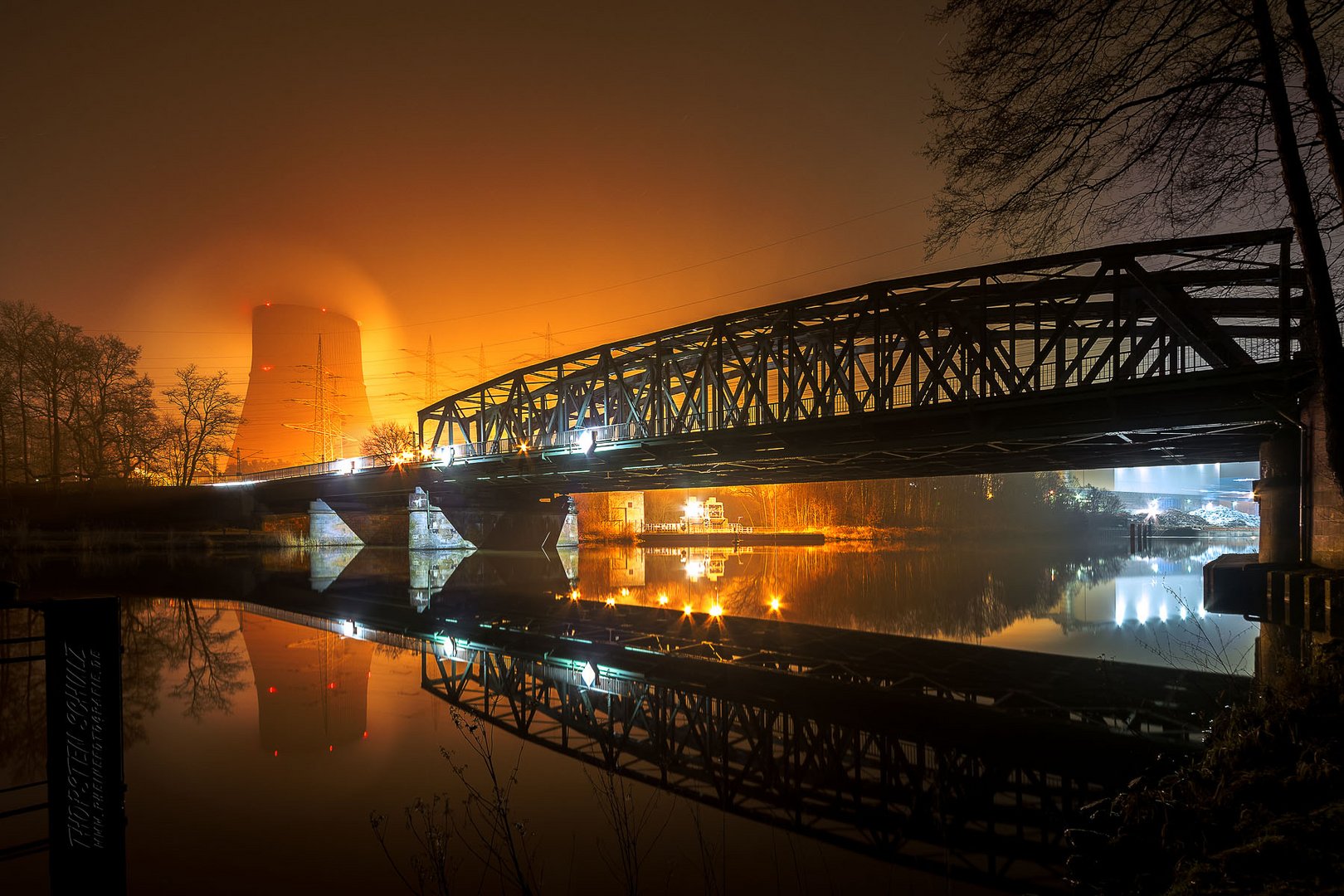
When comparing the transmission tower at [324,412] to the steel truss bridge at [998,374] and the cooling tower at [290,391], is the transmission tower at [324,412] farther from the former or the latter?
the steel truss bridge at [998,374]

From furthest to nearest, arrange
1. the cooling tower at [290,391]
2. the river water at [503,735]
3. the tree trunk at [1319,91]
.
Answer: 1. the cooling tower at [290,391]
2. the tree trunk at [1319,91]
3. the river water at [503,735]

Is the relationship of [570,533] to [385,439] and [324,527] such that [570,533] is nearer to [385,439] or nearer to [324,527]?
[324,527]

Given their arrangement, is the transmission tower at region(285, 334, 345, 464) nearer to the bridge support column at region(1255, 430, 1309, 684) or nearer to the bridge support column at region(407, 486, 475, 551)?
the bridge support column at region(407, 486, 475, 551)

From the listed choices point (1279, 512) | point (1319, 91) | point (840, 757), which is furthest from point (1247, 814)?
point (1279, 512)

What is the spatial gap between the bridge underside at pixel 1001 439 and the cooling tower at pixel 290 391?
75.6 meters

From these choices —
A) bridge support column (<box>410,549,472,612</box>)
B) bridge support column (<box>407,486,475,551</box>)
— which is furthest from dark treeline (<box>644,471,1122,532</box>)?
bridge support column (<box>410,549,472,612</box>)

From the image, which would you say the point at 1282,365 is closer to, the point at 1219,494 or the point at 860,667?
the point at 860,667

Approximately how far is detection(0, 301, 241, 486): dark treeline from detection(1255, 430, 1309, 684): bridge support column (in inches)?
2748

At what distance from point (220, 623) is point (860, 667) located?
64.2 feet

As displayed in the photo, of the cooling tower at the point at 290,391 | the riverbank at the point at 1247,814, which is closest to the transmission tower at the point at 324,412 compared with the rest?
the cooling tower at the point at 290,391

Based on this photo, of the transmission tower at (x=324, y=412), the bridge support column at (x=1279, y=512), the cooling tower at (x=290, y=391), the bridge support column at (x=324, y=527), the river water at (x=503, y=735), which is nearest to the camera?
the river water at (x=503, y=735)

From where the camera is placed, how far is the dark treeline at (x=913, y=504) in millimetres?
83062

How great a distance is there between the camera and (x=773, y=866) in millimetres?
7305

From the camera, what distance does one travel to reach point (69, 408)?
188 feet
